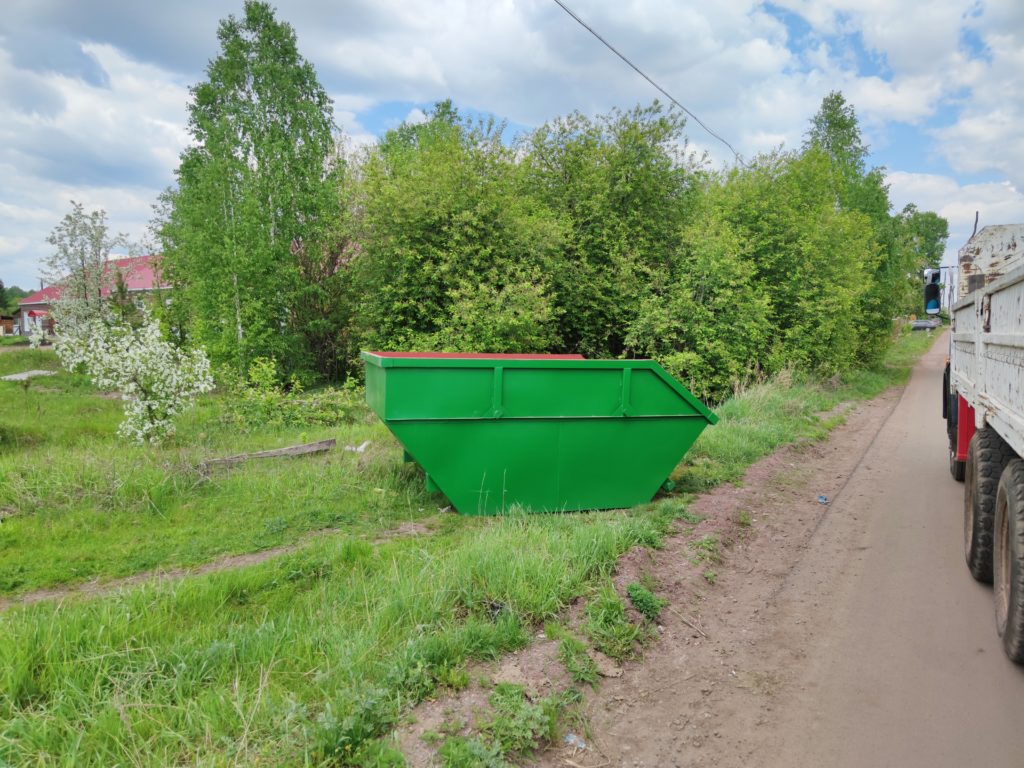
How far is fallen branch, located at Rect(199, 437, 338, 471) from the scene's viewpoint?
770 centimetres

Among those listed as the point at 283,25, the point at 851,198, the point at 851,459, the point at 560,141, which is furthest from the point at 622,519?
the point at 851,198

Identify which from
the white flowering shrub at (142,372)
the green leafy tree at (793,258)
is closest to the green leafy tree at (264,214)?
the white flowering shrub at (142,372)

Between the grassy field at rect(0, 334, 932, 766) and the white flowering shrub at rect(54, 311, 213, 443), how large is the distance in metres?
0.98

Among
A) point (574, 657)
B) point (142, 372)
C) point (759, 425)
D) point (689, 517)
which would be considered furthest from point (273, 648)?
point (759, 425)

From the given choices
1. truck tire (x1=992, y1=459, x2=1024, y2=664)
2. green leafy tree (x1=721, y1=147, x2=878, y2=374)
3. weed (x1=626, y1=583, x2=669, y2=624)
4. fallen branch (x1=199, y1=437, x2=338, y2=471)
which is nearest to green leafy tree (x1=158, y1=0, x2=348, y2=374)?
fallen branch (x1=199, y1=437, x2=338, y2=471)

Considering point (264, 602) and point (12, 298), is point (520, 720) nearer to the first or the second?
point (264, 602)

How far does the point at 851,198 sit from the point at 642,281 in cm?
1837

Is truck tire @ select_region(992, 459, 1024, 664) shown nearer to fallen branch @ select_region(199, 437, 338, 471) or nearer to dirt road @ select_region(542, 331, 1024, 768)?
dirt road @ select_region(542, 331, 1024, 768)

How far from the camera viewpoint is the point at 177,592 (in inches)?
168

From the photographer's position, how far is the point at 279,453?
28.1 ft

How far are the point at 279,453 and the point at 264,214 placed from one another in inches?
532

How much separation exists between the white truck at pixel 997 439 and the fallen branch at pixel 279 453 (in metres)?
7.29

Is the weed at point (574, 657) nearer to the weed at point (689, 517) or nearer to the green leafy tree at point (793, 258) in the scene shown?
the weed at point (689, 517)

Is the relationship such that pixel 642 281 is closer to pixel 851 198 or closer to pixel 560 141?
pixel 560 141
